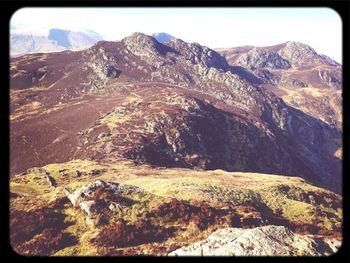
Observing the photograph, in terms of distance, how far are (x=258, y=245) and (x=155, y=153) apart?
39.8 m

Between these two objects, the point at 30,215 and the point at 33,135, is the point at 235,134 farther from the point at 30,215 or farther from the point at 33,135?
the point at 30,215

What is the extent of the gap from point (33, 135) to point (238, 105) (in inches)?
1678

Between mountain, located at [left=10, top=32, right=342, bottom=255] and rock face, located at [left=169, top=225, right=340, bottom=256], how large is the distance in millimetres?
694

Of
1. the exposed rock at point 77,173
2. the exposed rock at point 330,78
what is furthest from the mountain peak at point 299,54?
the exposed rock at point 77,173

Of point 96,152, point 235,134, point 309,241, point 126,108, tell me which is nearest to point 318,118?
point 235,134

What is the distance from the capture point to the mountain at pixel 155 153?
827 inches

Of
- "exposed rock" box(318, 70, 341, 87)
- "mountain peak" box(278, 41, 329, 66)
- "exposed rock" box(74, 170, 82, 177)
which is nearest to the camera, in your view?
"exposed rock" box(74, 170, 82, 177)

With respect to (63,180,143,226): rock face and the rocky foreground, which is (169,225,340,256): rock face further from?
(63,180,143,226): rock face

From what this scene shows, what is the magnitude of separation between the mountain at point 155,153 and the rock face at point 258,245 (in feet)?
2.28

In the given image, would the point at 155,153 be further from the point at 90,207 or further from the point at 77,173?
the point at 90,207

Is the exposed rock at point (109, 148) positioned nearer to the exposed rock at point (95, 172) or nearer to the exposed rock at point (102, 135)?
the exposed rock at point (102, 135)

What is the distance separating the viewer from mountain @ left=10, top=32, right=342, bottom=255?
68.9ft

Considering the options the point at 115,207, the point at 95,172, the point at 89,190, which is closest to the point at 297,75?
the point at 95,172

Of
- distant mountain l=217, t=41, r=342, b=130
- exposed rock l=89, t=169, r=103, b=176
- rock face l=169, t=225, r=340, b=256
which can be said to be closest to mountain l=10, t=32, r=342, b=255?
exposed rock l=89, t=169, r=103, b=176
